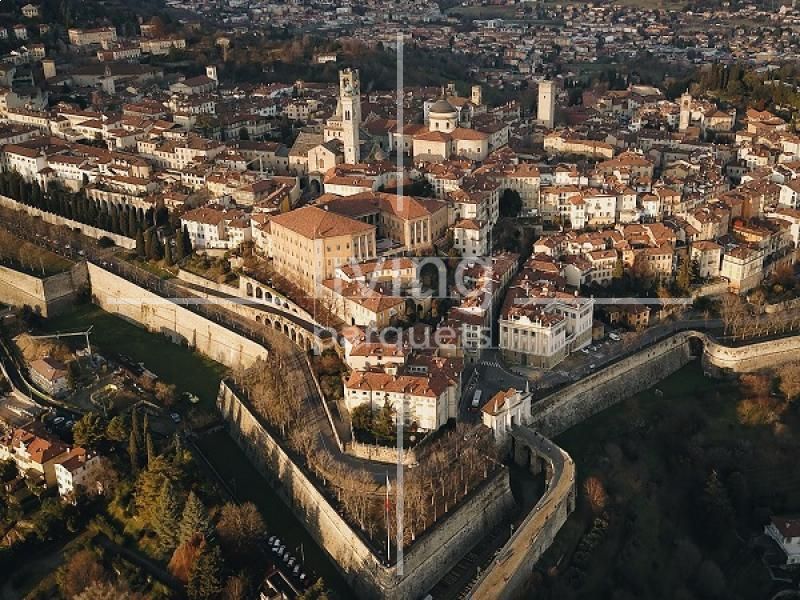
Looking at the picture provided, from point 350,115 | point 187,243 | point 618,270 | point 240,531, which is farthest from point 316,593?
point 350,115

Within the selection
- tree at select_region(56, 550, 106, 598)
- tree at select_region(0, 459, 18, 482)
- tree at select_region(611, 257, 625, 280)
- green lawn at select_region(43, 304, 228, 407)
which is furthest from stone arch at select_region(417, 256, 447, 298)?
tree at select_region(56, 550, 106, 598)

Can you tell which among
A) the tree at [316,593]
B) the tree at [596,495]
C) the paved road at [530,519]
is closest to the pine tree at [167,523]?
the tree at [316,593]

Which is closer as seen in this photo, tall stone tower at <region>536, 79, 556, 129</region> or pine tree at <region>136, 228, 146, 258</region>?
pine tree at <region>136, 228, 146, 258</region>

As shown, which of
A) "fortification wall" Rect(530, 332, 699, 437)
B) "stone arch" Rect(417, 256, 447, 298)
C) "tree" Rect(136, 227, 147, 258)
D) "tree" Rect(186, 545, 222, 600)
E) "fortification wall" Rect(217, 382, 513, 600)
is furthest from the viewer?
"tree" Rect(136, 227, 147, 258)

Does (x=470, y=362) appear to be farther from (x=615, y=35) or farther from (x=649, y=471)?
(x=615, y=35)

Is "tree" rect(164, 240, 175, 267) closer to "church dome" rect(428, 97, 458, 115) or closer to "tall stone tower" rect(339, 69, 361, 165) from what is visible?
"tall stone tower" rect(339, 69, 361, 165)

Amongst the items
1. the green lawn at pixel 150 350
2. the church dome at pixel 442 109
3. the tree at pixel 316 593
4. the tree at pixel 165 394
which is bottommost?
the green lawn at pixel 150 350

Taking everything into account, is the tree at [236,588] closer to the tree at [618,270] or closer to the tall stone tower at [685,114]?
the tree at [618,270]

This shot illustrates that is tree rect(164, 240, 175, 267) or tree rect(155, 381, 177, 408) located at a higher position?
tree rect(164, 240, 175, 267)
